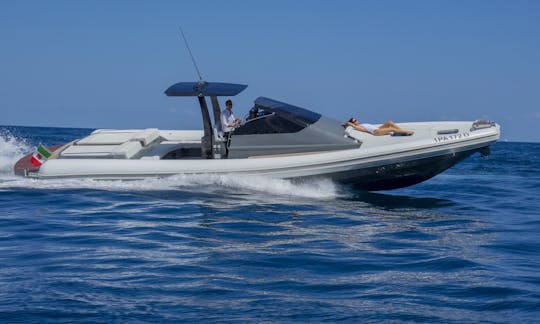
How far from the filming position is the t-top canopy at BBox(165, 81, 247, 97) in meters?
12.2

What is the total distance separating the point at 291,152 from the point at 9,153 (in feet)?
25.3

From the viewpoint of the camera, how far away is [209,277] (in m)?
6.63

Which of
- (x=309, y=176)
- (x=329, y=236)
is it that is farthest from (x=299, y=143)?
(x=329, y=236)

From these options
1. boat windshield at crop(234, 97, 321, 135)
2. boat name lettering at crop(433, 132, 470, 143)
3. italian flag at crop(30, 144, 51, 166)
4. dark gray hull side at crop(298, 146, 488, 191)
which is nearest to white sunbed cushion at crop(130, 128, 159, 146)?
italian flag at crop(30, 144, 51, 166)

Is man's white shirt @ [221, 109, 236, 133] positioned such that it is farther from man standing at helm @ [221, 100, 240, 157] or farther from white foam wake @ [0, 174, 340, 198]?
white foam wake @ [0, 174, 340, 198]

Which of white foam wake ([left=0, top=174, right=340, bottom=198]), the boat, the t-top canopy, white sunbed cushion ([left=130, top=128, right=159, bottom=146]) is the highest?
the t-top canopy

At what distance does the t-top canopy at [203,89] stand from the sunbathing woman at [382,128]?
2.13 m

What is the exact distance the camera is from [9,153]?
16328 mm

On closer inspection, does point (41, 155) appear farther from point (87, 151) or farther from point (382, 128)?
point (382, 128)

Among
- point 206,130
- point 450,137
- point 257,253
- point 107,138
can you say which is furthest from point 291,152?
point 257,253

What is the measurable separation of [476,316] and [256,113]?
23.8 ft

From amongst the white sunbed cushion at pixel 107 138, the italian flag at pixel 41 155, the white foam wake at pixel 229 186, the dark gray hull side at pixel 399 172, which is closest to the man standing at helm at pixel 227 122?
the white foam wake at pixel 229 186

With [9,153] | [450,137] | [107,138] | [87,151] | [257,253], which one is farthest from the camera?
[9,153]

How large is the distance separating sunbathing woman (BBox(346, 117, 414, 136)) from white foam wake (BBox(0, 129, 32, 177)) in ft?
22.4
